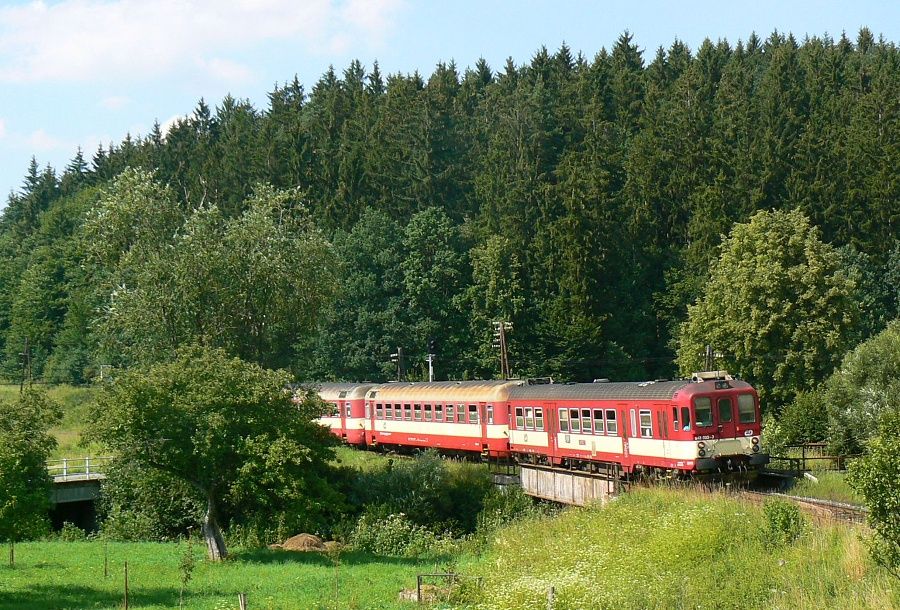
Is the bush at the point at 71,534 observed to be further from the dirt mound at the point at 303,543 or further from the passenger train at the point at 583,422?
the passenger train at the point at 583,422

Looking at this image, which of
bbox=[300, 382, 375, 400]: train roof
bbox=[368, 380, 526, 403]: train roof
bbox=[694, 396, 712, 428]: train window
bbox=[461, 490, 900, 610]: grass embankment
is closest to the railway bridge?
bbox=[300, 382, 375, 400]: train roof

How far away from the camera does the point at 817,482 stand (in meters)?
29.9

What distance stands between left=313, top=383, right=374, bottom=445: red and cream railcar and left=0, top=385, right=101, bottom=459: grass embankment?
11595 millimetres

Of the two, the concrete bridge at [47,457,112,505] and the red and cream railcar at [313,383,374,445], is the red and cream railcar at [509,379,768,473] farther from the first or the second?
the concrete bridge at [47,457,112,505]

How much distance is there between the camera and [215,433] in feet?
106

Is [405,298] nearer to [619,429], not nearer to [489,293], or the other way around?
[489,293]

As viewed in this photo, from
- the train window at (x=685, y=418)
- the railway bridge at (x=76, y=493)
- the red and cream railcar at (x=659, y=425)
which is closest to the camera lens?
the train window at (x=685, y=418)

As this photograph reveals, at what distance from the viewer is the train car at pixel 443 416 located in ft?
137

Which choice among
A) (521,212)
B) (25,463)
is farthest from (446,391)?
(521,212)

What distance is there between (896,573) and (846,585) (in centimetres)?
190

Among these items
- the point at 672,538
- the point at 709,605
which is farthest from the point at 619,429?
the point at 709,605

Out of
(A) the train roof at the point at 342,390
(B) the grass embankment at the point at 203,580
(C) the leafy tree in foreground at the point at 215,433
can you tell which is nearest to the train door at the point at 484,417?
(B) the grass embankment at the point at 203,580

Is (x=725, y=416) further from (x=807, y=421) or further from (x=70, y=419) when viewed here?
(x=70, y=419)

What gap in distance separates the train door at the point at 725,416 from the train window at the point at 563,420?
22.7 feet
